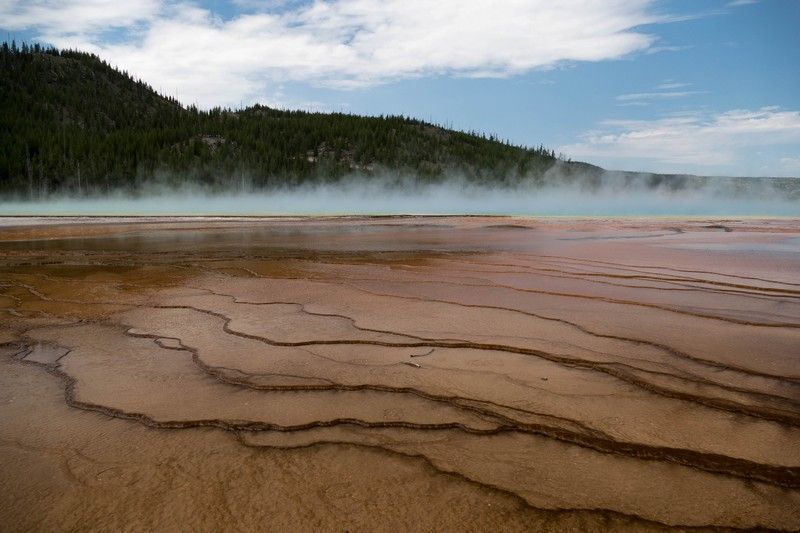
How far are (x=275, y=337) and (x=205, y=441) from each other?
1868mm

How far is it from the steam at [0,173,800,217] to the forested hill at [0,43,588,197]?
337cm

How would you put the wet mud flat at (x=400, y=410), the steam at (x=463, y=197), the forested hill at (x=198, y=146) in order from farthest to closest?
the forested hill at (x=198, y=146)
the steam at (x=463, y=197)
the wet mud flat at (x=400, y=410)

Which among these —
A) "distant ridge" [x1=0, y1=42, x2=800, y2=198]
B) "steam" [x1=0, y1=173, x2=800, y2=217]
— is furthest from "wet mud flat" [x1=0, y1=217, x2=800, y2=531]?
"distant ridge" [x1=0, y1=42, x2=800, y2=198]

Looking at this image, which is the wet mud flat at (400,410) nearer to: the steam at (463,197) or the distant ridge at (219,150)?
the steam at (463,197)

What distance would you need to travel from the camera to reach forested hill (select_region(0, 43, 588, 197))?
3174 inches

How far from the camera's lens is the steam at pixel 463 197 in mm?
66875

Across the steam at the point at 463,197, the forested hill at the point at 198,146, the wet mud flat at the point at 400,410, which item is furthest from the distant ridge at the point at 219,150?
the wet mud flat at the point at 400,410

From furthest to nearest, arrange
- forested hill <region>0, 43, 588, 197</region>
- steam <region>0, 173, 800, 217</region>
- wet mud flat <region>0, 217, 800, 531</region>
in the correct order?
forested hill <region>0, 43, 588, 197</region> < steam <region>0, 173, 800, 217</region> < wet mud flat <region>0, 217, 800, 531</region>

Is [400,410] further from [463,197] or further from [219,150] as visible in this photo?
[219,150]

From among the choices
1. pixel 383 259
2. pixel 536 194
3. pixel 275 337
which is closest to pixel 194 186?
pixel 536 194

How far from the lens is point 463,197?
8494cm

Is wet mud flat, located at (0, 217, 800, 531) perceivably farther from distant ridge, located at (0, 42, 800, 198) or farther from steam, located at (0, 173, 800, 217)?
distant ridge, located at (0, 42, 800, 198)

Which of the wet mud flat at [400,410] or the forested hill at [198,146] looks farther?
the forested hill at [198,146]

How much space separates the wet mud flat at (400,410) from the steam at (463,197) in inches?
2268
